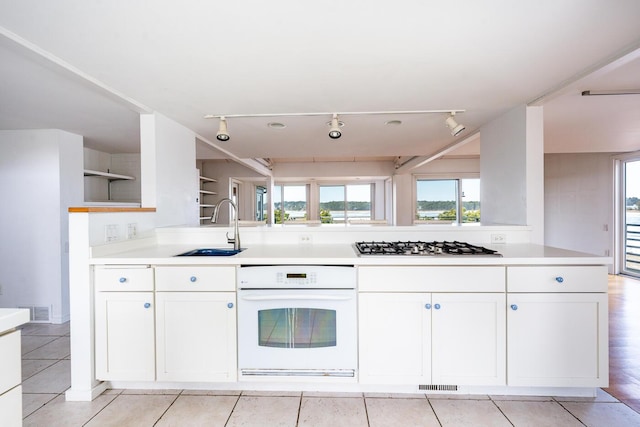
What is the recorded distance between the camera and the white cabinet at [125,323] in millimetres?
1868

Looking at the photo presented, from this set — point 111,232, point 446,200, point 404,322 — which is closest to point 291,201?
point 446,200

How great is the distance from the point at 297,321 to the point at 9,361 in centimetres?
130

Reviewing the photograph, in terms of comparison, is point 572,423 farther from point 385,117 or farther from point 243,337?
point 385,117

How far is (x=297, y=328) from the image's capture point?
1840mm

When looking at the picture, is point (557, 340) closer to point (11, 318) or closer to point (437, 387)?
point (437, 387)

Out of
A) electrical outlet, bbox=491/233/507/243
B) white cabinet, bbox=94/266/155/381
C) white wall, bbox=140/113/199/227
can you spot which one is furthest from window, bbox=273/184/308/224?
white cabinet, bbox=94/266/155/381

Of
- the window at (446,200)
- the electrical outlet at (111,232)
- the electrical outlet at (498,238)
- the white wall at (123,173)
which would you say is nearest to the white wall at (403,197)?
the window at (446,200)

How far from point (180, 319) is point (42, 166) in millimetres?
2891

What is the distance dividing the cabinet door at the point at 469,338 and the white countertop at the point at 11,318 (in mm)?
1806

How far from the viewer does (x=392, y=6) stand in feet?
4.31

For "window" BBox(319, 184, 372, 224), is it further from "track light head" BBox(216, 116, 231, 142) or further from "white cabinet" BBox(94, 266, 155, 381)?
"white cabinet" BBox(94, 266, 155, 381)

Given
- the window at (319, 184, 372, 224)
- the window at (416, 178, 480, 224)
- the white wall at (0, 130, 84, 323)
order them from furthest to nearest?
the window at (319, 184, 372, 224) < the window at (416, 178, 480, 224) < the white wall at (0, 130, 84, 323)

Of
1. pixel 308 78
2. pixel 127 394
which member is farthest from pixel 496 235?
pixel 127 394

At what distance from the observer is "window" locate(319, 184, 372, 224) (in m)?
8.68
